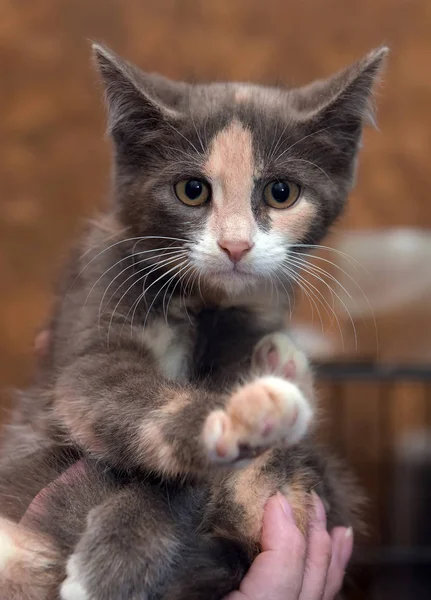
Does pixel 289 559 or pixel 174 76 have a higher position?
pixel 174 76

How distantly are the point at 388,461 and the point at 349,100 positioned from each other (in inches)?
76.5

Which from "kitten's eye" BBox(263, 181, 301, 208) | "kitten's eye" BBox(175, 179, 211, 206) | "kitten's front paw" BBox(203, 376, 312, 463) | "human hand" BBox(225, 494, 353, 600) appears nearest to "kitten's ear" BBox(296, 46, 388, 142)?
"kitten's eye" BBox(263, 181, 301, 208)

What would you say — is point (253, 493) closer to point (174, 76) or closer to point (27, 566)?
point (27, 566)

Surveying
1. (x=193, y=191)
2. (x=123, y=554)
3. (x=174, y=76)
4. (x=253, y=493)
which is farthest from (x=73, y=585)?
(x=174, y=76)

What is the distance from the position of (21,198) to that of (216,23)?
3.88 ft

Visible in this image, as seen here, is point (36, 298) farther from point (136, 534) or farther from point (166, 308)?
point (136, 534)

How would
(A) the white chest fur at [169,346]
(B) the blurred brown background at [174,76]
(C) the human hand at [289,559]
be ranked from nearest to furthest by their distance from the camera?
(C) the human hand at [289,559]
(A) the white chest fur at [169,346]
(B) the blurred brown background at [174,76]

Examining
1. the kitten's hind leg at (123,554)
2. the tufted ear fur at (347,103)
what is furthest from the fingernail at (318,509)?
the tufted ear fur at (347,103)

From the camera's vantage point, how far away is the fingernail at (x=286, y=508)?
941 millimetres

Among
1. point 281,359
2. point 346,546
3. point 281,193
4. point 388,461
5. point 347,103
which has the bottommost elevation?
point 388,461

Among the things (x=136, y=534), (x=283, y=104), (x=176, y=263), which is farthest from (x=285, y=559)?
(x=283, y=104)

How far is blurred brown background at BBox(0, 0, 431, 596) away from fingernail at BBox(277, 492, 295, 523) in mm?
1791

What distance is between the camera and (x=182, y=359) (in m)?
1.17

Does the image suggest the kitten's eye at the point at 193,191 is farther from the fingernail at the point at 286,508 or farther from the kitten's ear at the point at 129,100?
the fingernail at the point at 286,508
